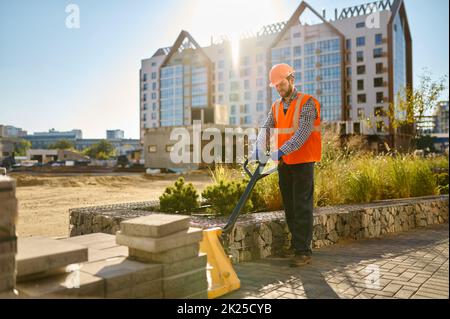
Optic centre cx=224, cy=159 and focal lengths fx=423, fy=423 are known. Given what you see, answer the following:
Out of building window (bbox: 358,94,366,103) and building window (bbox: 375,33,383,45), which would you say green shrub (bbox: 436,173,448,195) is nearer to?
building window (bbox: 358,94,366,103)

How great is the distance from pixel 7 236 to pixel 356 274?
3.23 m

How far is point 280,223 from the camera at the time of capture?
201 inches

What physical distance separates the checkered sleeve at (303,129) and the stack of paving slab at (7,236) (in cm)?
259

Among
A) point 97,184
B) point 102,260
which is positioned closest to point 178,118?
point 97,184

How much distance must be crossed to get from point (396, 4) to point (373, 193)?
5886 cm

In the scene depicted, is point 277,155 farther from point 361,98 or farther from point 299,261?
point 361,98

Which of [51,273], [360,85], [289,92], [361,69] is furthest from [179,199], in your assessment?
[361,69]

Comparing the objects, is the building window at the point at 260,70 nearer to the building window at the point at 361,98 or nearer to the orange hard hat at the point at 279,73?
the building window at the point at 361,98

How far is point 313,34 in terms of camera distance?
61531 millimetres

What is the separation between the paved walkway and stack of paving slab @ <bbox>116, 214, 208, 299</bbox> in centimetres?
52

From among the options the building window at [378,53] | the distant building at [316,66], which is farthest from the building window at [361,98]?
the building window at [378,53]

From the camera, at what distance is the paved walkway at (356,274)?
3559 millimetres

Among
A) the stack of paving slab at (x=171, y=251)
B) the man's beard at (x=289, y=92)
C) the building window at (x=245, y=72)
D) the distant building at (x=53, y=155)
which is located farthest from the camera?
the distant building at (x=53, y=155)

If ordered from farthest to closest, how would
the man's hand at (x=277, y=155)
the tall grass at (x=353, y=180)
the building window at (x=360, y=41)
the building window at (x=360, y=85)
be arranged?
the building window at (x=360, y=85), the building window at (x=360, y=41), the tall grass at (x=353, y=180), the man's hand at (x=277, y=155)
